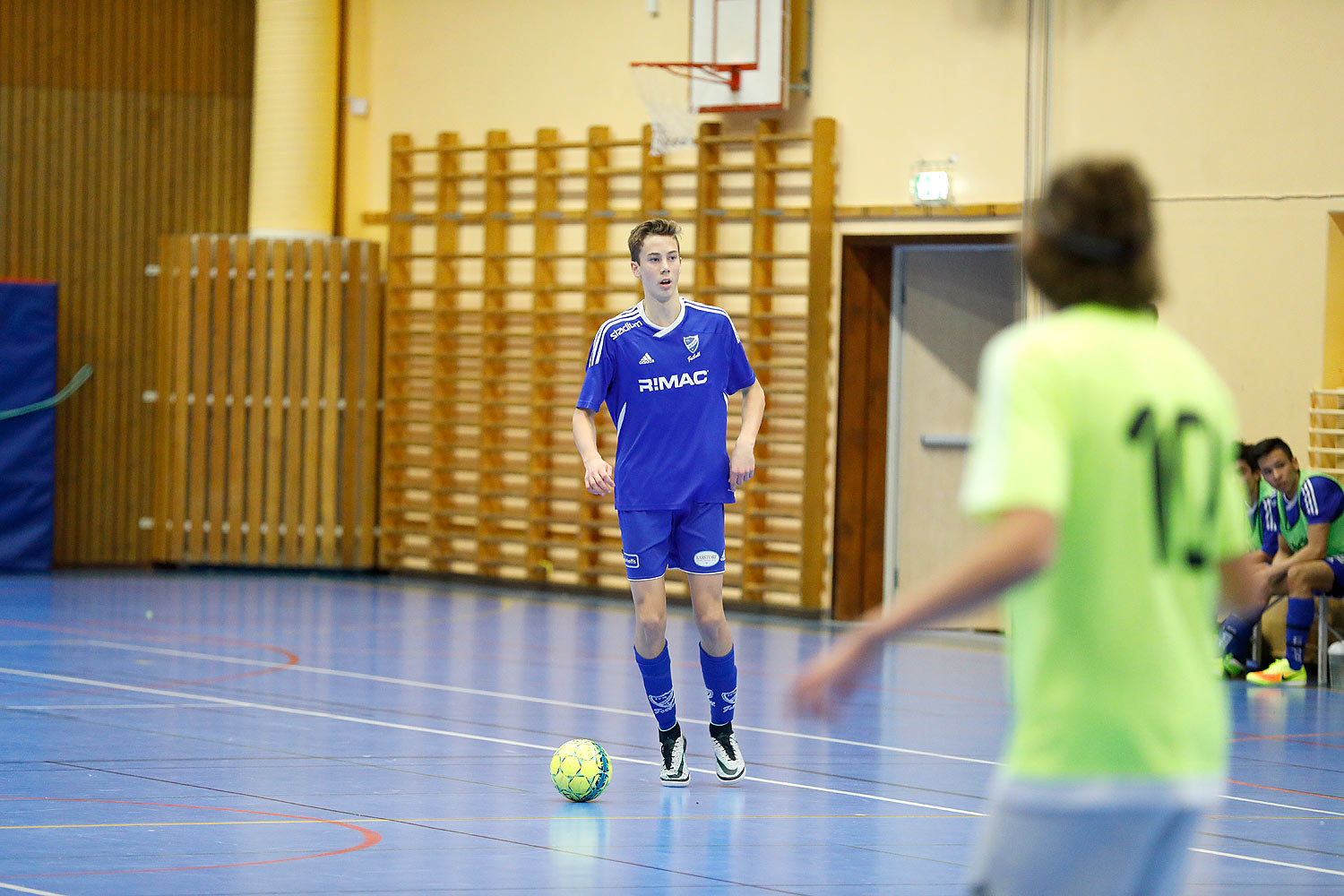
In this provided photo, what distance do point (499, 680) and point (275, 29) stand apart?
25.2 feet

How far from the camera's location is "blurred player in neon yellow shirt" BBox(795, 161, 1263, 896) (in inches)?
76.2

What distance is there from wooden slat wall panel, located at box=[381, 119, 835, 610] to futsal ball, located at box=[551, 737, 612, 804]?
Result: 6.52m

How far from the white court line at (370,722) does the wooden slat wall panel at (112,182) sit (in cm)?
641

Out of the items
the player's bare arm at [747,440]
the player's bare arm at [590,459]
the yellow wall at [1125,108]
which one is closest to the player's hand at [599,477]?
the player's bare arm at [590,459]

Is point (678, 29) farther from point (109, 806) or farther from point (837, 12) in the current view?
point (109, 806)

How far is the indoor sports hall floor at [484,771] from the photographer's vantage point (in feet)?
14.3

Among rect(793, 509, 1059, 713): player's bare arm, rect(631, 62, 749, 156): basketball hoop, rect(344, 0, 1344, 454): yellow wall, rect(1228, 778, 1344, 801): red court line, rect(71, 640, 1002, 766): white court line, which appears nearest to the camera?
rect(793, 509, 1059, 713): player's bare arm

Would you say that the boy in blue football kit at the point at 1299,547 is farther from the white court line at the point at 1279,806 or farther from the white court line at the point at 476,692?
the white court line at the point at 1279,806

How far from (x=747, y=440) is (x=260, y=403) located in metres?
9.00

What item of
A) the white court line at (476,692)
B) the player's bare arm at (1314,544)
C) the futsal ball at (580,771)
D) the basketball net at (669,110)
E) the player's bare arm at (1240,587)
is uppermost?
the basketball net at (669,110)

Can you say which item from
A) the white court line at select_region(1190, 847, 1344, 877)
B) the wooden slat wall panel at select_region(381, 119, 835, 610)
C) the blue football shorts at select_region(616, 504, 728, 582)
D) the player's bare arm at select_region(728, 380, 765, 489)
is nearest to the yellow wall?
the wooden slat wall panel at select_region(381, 119, 835, 610)

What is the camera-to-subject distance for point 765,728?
6957 millimetres

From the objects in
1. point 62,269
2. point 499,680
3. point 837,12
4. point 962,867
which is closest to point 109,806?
point 962,867

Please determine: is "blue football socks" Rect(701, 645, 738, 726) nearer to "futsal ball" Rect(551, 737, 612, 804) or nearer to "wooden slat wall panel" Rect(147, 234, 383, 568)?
"futsal ball" Rect(551, 737, 612, 804)
